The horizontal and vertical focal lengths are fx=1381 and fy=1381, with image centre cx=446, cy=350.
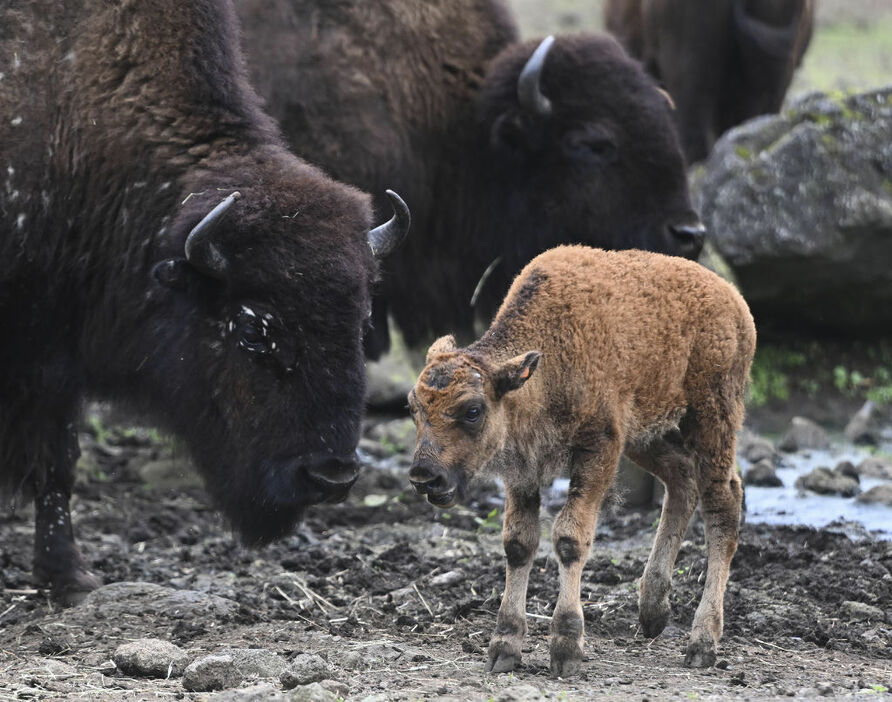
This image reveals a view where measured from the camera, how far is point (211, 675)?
14.9 ft

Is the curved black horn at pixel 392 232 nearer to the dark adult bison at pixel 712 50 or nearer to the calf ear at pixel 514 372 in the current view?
the calf ear at pixel 514 372

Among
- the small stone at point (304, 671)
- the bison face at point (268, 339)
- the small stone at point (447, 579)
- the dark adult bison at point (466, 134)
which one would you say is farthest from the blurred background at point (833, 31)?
the small stone at point (304, 671)

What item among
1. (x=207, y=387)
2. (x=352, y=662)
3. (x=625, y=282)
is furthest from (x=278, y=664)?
(x=625, y=282)

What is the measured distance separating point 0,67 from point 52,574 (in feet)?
7.32

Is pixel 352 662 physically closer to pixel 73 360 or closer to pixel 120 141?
pixel 73 360

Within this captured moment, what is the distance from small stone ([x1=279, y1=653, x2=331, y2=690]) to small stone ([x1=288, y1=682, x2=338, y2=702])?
27 centimetres

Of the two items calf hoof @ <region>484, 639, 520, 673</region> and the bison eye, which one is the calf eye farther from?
the bison eye

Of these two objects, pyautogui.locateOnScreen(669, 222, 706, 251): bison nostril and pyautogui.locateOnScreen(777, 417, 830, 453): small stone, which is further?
pyautogui.locateOnScreen(777, 417, 830, 453): small stone

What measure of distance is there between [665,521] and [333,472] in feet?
4.17

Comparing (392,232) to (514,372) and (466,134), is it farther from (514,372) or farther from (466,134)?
(466,134)

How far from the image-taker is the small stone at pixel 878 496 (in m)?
7.09

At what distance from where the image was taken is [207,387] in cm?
529

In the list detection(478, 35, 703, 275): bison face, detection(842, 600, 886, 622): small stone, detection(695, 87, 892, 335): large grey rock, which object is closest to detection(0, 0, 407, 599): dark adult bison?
detection(842, 600, 886, 622): small stone

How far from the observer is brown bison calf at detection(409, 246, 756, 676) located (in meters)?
4.39
